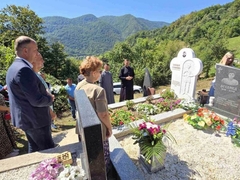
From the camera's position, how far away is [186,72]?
5.03m

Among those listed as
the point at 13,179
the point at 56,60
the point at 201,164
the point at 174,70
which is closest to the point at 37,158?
the point at 13,179

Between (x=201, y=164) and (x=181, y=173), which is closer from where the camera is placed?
(x=181, y=173)

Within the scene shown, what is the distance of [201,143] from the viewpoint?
3.14 m

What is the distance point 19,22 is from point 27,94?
21.6 meters

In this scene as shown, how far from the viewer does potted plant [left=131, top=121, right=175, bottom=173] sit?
2217mm

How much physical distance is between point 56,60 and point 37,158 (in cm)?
1845

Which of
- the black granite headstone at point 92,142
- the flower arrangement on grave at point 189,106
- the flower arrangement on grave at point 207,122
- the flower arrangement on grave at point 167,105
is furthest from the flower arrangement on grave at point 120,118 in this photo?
the black granite headstone at point 92,142

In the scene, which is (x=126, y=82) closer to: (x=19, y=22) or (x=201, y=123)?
(x=201, y=123)

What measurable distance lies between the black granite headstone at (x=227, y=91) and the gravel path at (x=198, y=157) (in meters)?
1.11

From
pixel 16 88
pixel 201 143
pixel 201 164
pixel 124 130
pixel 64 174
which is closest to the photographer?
pixel 64 174

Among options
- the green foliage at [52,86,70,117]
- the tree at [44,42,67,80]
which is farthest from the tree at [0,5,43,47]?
the green foliage at [52,86,70,117]

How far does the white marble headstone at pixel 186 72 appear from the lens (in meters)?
4.79

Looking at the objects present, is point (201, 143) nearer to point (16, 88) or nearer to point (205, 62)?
point (16, 88)

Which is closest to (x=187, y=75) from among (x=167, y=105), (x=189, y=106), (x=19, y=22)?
(x=189, y=106)
